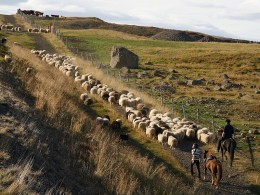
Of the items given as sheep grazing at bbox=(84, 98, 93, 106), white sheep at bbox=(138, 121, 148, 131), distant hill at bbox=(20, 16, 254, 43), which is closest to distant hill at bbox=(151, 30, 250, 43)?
distant hill at bbox=(20, 16, 254, 43)

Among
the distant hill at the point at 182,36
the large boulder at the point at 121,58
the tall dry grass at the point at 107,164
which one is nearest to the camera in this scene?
the tall dry grass at the point at 107,164

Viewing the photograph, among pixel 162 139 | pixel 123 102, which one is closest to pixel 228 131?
pixel 162 139

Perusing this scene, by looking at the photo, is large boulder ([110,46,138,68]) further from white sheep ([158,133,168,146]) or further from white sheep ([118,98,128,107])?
A: white sheep ([158,133,168,146])

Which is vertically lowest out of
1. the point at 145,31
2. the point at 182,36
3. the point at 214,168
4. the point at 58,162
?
the point at 214,168

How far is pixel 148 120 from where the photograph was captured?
2561cm

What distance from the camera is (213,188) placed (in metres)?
17.6

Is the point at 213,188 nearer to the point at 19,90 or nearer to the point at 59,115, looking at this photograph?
the point at 59,115

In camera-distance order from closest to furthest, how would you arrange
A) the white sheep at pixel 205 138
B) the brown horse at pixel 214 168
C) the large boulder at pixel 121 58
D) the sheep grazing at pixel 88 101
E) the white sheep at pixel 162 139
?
1. the brown horse at pixel 214 168
2. the white sheep at pixel 162 139
3. the white sheep at pixel 205 138
4. the sheep grazing at pixel 88 101
5. the large boulder at pixel 121 58

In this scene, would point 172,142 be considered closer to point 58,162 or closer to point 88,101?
point 88,101

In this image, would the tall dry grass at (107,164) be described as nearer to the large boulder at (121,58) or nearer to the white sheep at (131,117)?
the white sheep at (131,117)

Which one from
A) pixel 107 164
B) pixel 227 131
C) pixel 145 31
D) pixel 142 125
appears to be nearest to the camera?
pixel 107 164

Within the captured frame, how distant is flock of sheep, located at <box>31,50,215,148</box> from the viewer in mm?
23297

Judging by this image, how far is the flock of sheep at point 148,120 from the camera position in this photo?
23297 millimetres

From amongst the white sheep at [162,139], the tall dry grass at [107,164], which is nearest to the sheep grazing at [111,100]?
the white sheep at [162,139]
